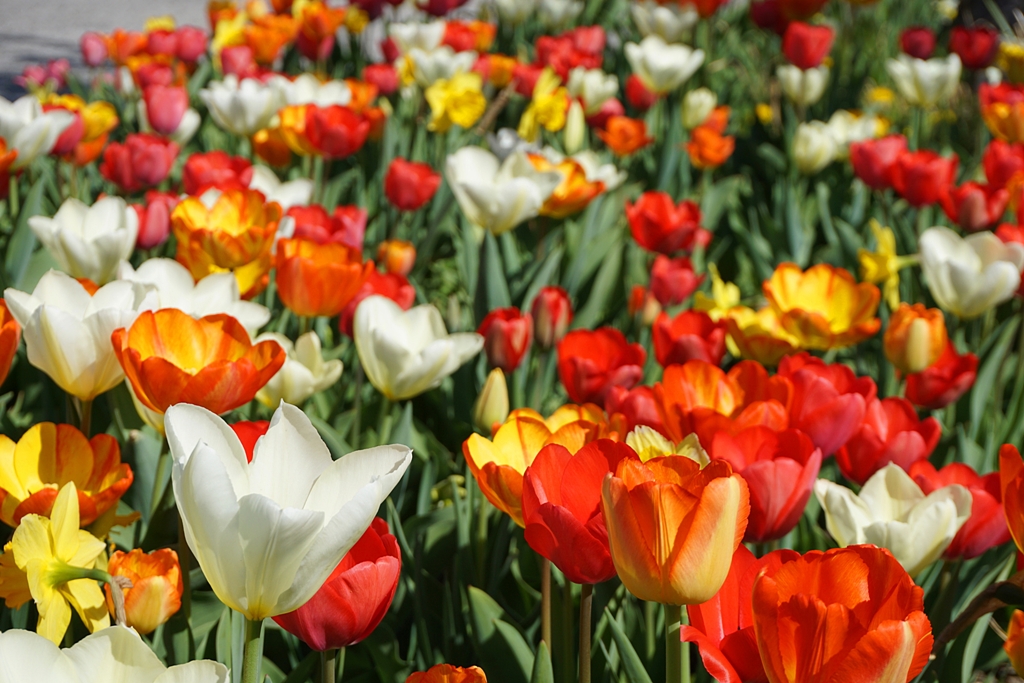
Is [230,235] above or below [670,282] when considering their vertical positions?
above

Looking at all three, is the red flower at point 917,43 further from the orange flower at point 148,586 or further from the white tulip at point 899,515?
the orange flower at point 148,586

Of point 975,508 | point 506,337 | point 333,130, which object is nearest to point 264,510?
point 975,508

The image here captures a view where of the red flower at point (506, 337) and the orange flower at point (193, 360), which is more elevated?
the orange flower at point (193, 360)

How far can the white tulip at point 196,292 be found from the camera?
1220 mm

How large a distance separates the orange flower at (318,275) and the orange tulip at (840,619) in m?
0.84

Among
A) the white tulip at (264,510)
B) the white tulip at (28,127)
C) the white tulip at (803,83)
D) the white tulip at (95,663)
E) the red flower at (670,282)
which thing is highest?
the white tulip at (264,510)

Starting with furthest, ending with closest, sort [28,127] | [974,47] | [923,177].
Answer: [974,47] → [923,177] → [28,127]

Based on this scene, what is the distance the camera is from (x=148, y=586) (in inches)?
32.1

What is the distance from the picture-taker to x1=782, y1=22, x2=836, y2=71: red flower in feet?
11.4

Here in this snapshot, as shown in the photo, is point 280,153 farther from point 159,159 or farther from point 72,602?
point 72,602

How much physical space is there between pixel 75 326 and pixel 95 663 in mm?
466

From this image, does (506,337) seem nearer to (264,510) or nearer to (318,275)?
(318,275)

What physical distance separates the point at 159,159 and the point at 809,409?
1546mm

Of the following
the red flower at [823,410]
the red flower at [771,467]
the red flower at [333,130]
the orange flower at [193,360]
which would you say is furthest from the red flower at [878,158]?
the orange flower at [193,360]
